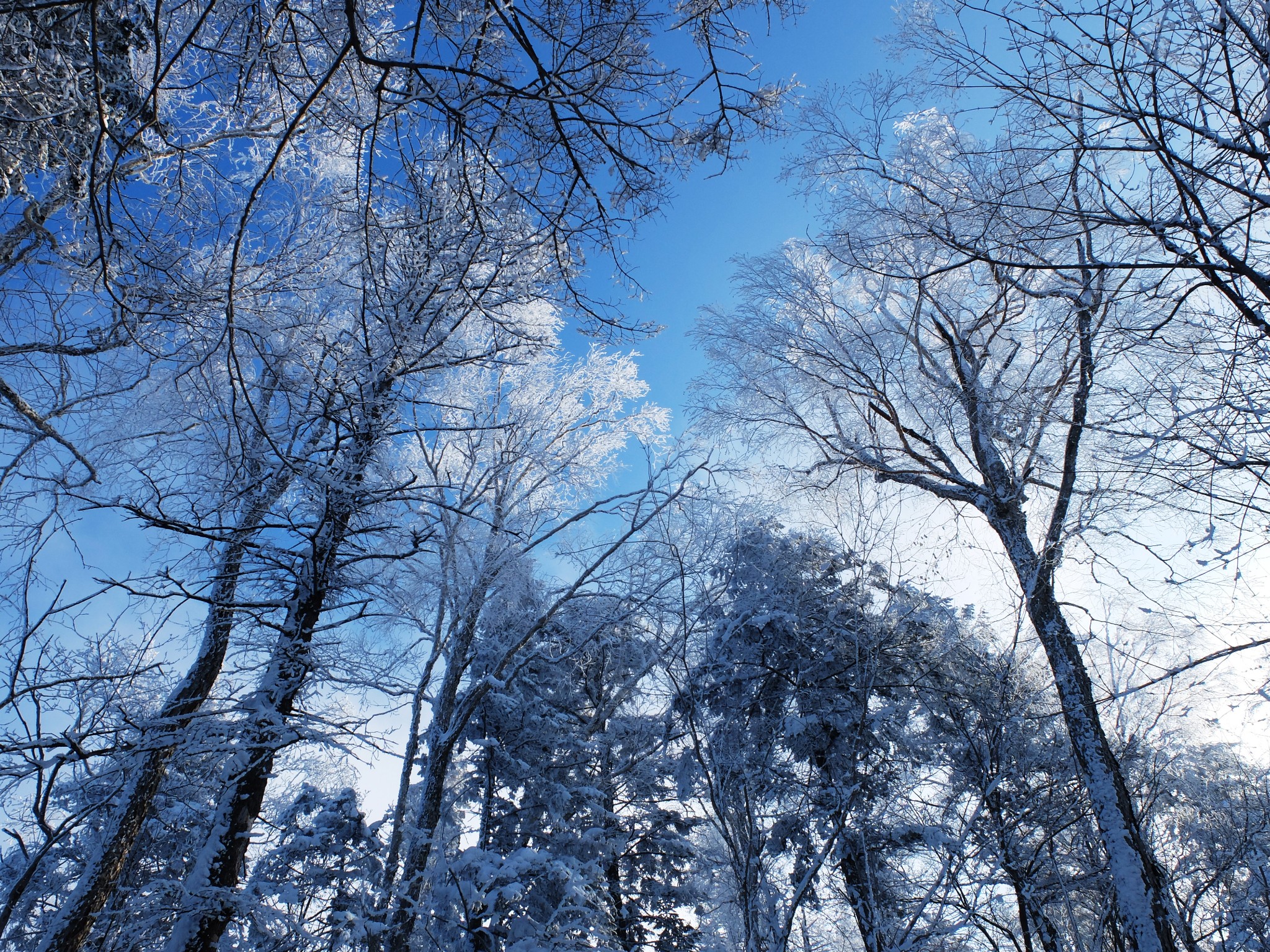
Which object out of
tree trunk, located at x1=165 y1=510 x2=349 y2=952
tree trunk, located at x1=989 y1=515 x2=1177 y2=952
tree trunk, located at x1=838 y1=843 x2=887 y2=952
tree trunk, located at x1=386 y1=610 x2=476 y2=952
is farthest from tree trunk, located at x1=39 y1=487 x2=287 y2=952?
tree trunk, located at x1=989 y1=515 x2=1177 y2=952

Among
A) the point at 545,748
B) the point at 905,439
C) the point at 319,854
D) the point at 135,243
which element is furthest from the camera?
the point at 545,748

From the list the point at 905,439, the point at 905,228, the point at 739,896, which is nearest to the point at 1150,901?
the point at 739,896

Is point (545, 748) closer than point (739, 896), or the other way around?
point (739, 896)

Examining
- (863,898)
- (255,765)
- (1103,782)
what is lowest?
(863,898)

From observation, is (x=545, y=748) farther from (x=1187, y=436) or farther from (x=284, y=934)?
(x=1187, y=436)

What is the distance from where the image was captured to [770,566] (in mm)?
9930

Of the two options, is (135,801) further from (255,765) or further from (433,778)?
(255,765)

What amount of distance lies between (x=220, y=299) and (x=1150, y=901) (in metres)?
7.87

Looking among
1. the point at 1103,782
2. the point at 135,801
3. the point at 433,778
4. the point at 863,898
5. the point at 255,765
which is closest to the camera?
the point at 255,765

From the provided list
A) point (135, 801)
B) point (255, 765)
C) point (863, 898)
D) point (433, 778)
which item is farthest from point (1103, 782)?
point (135, 801)

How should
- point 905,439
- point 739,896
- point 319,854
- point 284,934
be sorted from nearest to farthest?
point 739,896 → point 284,934 → point 905,439 → point 319,854

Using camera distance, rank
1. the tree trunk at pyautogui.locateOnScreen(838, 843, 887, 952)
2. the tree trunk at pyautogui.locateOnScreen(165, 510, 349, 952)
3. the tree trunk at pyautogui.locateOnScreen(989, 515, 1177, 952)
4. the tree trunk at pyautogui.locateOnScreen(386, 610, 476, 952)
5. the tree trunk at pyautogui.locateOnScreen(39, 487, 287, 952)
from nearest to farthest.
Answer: the tree trunk at pyautogui.locateOnScreen(838, 843, 887, 952), the tree trunk at pyautogui.locateOnScreen(165, 510, 349, 952), the tree trunk at pyautogui.locateOnScreen(989, 515, 1177, 952), the tree trunk at pyautogui.locateOnScreen(39, 487, 287, 952), the tree trunk at pyautogui.locateOnScreen(386, 610, 476, 952)

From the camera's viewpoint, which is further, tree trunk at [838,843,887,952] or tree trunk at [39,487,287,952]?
tree trunk at [39,487,287,952]

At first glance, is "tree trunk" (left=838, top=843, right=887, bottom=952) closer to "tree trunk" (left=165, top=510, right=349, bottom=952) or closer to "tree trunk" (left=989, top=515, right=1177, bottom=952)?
"tree trunk" (left=989, top=515, right=1177, bottom=952)
